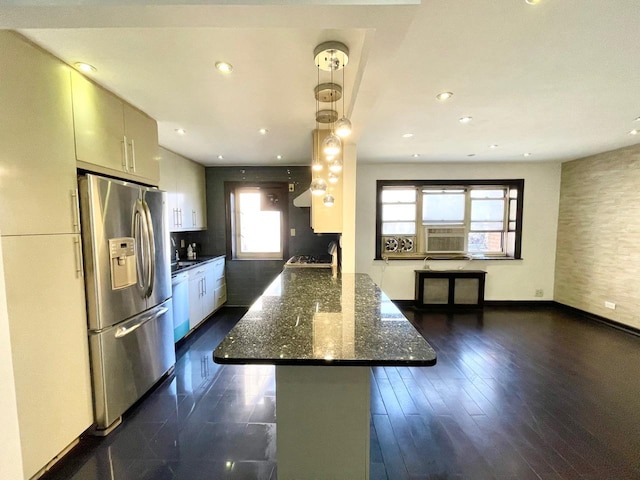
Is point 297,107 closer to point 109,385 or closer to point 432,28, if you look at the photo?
point 432,28

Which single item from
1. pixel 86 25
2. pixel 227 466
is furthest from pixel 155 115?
pixel 227 466

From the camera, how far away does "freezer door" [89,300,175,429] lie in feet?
6.18

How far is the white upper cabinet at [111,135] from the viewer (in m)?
1.80

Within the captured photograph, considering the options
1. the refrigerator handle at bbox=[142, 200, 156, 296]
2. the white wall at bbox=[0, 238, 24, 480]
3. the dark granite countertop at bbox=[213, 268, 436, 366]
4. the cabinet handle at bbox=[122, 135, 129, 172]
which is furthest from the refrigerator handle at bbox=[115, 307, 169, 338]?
the cabinet handle at bbox=[122, 135, 129, 172]

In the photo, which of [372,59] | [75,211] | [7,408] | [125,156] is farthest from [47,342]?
[372,59]

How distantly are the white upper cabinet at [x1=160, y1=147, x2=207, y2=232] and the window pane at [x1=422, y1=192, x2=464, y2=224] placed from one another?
3.84 metres

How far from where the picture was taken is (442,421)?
6.63 ft

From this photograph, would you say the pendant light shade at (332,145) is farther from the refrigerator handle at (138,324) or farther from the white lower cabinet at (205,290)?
the white lower cabinet at (205,290)

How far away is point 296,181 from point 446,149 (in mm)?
2354

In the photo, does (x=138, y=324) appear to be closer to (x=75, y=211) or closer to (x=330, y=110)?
(x=75, y=211)

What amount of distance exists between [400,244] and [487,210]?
1.66m

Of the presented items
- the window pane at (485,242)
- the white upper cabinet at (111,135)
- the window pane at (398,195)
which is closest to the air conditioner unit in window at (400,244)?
the window pane at (398,195)

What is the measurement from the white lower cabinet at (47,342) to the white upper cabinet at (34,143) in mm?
119

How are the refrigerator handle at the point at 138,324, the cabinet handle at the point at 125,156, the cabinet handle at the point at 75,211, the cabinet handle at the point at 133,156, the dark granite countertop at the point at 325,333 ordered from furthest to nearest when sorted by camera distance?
the cabinet handle at the point at 133,156
the cabinet handle at the point at 125,156
the refrigerator handle at the point at 138,324
the cabinet handle at the point at 75,211
the dark granite countertop at the point at 325,333
